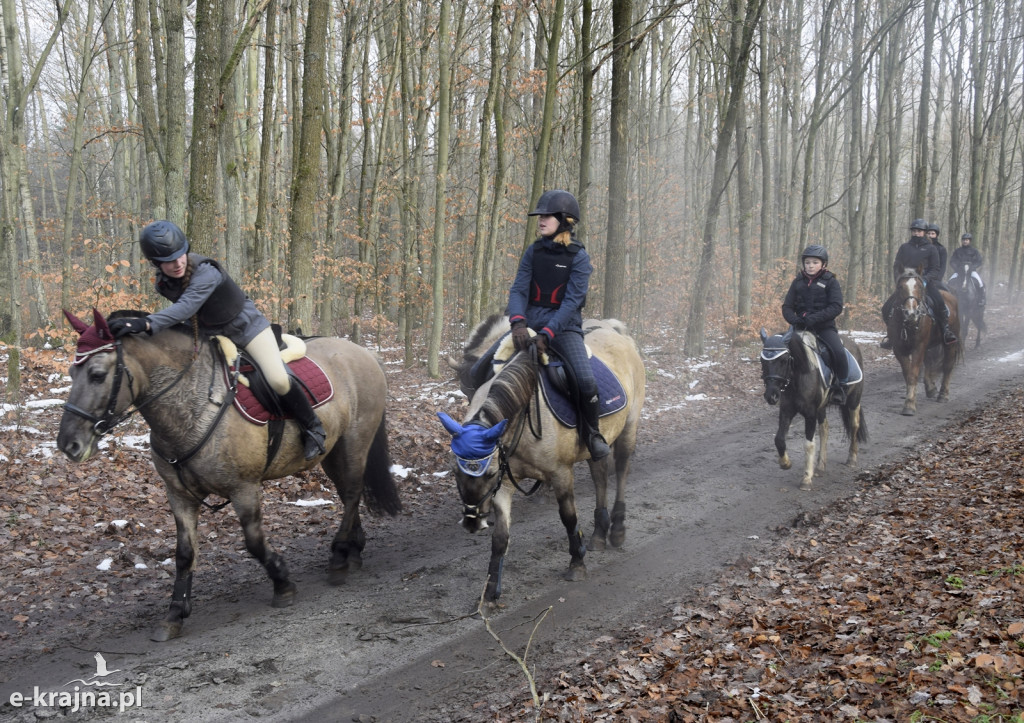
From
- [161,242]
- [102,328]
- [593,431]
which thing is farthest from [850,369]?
[102,328]

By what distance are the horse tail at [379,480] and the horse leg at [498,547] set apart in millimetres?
1929

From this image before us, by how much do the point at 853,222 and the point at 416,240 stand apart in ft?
53.5

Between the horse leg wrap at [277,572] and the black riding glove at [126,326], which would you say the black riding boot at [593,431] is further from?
the black riding glove at [126,326]

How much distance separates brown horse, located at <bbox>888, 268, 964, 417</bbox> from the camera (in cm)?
1309

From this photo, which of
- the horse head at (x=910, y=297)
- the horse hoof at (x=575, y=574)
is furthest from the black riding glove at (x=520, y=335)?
the horse head at (x=910, y=297)

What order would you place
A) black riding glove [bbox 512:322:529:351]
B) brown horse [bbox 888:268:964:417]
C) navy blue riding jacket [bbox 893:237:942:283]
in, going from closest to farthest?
black riding glove [bbox 512:322:529:351] → brown horse [bbox 888:268:964:417] → navy blue riding jacket [bbox 893:237:942:283]

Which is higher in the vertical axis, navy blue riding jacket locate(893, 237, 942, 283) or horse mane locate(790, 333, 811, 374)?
navy blue riding jacket locate(893, 237, 942, 283)

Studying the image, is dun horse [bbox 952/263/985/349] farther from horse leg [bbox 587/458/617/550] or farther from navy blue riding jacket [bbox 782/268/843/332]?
horse leg [bbox 587/458/617/550]

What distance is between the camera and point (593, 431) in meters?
6.60

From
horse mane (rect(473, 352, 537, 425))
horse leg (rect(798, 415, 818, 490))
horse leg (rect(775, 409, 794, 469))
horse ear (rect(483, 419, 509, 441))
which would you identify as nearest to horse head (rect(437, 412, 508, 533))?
horse ear (rect(483, 419, 509, 441))

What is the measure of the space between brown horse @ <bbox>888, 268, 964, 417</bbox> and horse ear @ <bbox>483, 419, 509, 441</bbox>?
1102 cm

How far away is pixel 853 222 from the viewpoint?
24.2m

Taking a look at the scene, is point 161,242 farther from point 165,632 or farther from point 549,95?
point 549,95

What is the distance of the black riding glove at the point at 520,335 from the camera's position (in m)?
6.25
